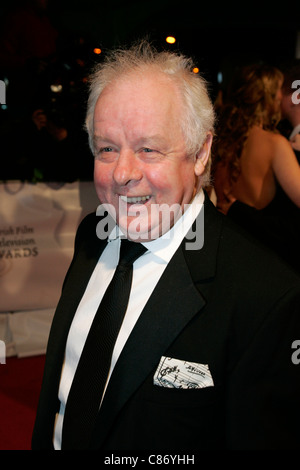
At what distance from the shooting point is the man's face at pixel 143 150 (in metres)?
1.18

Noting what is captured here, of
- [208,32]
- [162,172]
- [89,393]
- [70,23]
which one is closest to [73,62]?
[70,23]

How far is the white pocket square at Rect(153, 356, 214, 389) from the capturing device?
111 centimetres

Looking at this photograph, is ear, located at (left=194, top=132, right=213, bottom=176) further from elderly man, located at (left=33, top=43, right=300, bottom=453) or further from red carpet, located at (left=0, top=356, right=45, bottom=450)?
red carpet, located at (left=0, top=356, right=45, bottom=450)

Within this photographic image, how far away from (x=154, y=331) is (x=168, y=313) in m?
0.05

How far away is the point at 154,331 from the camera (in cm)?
115

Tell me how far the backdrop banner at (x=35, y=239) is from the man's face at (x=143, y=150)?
81.6 inches

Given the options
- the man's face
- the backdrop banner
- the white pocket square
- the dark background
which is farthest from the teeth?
the backdrop banner

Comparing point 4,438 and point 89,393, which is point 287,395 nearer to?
point 89,393

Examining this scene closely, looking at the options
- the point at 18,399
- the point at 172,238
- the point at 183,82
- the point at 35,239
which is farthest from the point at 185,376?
the point at 35,239

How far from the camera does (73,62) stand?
3.34 metres

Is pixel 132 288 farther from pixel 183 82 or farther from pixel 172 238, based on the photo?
pixel 183 82

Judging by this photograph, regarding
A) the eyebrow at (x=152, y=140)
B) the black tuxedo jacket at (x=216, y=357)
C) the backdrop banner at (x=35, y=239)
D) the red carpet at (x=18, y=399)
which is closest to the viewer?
the black tuxedo jacket at (x=216, y=357)

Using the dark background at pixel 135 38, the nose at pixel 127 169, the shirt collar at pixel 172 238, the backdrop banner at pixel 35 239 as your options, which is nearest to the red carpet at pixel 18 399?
the backdrop banner at pixel 35 239

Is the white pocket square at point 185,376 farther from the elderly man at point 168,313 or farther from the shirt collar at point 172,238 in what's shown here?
the shirt collar at point 172,238
